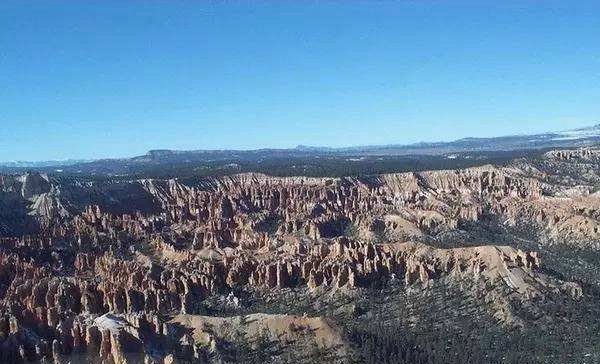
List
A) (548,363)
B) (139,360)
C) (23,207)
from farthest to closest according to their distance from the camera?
1. (23,207)
2. (548,363)
3. (139,360)

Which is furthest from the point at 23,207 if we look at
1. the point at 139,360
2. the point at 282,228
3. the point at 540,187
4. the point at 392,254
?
the point at 540,187

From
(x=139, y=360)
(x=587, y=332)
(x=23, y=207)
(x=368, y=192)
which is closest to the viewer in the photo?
(x=139, y=360)

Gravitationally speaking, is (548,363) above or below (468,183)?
below

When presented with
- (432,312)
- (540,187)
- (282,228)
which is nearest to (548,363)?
(432,312)

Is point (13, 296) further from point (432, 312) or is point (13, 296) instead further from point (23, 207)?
point (23, 207)

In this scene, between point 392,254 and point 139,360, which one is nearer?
point 139,360

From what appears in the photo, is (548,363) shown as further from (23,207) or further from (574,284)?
(23,207)
